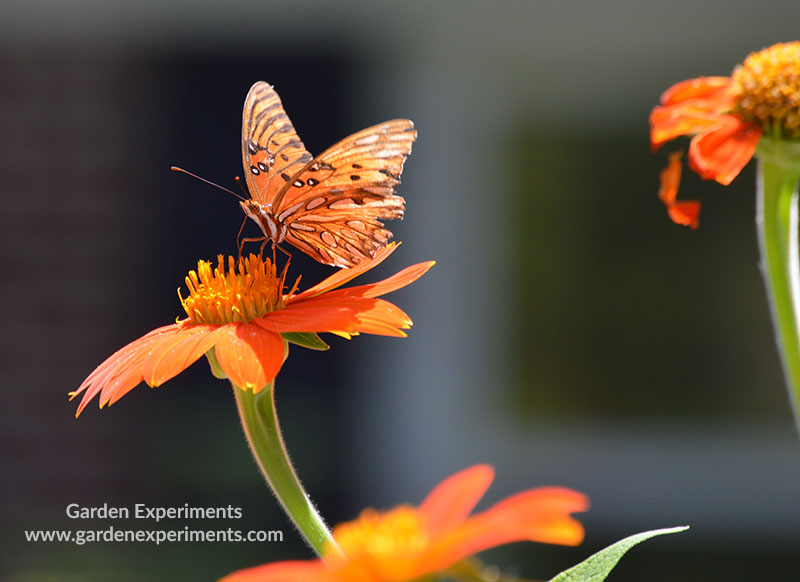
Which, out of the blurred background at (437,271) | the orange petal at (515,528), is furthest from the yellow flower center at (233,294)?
the blurred background at (437,271)

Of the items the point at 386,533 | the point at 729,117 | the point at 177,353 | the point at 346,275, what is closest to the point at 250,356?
the point at 177,353

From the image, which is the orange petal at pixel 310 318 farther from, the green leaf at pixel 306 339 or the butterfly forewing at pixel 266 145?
the butterfly forewing at pixel 266 145

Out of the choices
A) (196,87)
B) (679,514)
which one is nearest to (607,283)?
(679,514)

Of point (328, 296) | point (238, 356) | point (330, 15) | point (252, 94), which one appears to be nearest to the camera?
point (238, 356)

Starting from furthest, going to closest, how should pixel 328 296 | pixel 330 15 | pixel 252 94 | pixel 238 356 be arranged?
pixel 330 15 < pixel 252 94 < pixel 328 296 < pixel 238 356

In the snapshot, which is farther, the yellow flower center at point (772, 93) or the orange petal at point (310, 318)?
the yellow flower center at point (772, 93)

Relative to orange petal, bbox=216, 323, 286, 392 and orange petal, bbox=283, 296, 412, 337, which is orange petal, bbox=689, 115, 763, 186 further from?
orange petal, bbox=216, 323, 286, 392

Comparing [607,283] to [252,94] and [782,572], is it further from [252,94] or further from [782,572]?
[252,94]

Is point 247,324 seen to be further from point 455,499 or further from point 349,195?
point 455,499
